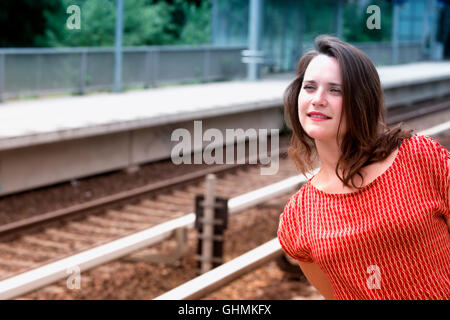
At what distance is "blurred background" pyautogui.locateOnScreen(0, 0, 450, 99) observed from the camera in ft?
45.1

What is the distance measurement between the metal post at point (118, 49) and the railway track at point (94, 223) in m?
4.86

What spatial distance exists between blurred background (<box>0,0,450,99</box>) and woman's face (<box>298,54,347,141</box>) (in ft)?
22.8

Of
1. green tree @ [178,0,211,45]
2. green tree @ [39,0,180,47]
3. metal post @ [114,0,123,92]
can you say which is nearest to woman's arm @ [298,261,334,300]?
metal post @ [114,0,123,92]

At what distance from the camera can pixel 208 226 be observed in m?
6.22

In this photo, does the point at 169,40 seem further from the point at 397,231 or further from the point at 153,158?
the point at 397,231

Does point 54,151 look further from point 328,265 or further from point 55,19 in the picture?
point 55,19

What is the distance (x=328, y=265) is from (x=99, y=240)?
236 inches

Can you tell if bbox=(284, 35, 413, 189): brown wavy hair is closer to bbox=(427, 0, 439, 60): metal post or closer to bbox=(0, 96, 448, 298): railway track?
bbox=(0, 96, 448, 298): railway track

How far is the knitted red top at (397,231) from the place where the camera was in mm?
1622

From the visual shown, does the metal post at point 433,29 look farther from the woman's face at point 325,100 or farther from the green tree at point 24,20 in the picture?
the woman's face at point 325,100

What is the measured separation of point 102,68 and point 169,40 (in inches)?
690

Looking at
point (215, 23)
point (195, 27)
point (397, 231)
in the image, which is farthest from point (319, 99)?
point (195, 27)

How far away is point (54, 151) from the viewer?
9789 millimetres
